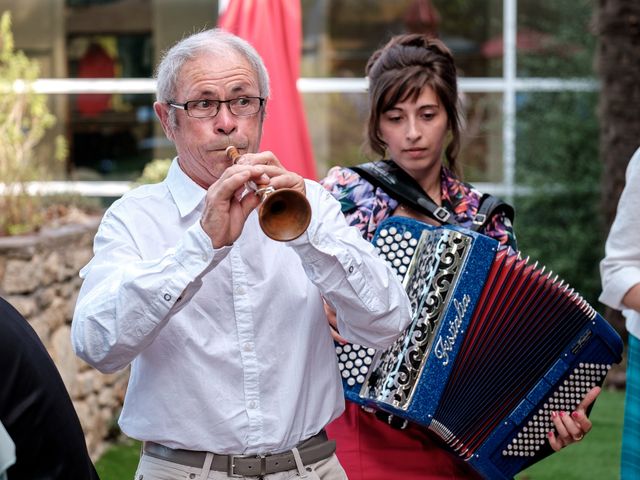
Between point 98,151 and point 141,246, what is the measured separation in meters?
9.76

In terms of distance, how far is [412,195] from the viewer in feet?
12.3

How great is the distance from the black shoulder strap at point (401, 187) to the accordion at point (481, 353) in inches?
11.3

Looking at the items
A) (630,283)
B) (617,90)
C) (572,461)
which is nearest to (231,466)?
(630,283)

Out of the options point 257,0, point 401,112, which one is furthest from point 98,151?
point 401,112

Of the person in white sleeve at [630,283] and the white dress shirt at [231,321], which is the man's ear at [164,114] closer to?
the white dress shirt at [231,321]

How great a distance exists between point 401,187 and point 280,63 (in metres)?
1.80

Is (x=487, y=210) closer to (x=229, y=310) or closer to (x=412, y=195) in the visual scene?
(x=412, y=195)

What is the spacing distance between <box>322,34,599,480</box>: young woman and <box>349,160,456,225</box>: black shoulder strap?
0.07ft

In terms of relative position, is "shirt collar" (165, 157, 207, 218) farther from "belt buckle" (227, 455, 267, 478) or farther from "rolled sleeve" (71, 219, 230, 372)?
"belt buckle" (227, 455, 267, 478)

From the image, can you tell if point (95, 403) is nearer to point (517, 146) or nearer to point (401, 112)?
point (401, 112)

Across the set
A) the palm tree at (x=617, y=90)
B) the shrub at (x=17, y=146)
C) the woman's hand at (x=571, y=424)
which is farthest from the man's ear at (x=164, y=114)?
the palm tree at (x=617, y=90)

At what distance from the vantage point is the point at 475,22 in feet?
38.9

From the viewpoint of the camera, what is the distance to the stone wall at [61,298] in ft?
18.6

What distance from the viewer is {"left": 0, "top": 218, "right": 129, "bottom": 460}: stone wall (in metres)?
5.67
